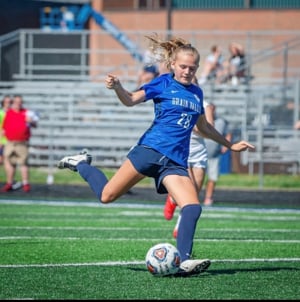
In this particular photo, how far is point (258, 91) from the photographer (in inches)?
1018

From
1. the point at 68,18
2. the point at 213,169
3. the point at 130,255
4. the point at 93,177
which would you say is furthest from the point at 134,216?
the point at 68,18

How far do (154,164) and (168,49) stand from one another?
1032mm

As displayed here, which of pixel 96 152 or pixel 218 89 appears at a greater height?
pixel 218 89

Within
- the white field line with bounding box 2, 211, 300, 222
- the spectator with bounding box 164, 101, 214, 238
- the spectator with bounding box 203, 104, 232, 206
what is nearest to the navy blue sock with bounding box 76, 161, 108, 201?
the spectator with bounding box 164, 101, 214, 238

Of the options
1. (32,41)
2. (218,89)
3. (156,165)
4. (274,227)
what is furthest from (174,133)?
(32,41)

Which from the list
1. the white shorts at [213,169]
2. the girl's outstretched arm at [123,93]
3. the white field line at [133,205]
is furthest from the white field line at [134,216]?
the girl's outstretched arm at [123,93]

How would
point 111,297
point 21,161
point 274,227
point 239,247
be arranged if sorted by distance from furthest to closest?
point 21,161, point 274,227, point 239,247, point 111,297

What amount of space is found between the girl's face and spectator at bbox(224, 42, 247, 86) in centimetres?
1688

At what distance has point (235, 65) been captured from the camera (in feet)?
85.8

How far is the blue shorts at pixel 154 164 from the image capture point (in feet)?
28.3

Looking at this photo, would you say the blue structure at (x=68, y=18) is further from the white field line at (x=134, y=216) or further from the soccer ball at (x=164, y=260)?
the soccer ball at (x=164, y=260)

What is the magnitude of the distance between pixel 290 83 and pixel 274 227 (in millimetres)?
13490

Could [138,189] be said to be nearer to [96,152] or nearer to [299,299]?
[96,152]

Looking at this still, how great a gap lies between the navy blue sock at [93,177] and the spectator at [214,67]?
54.5ft
